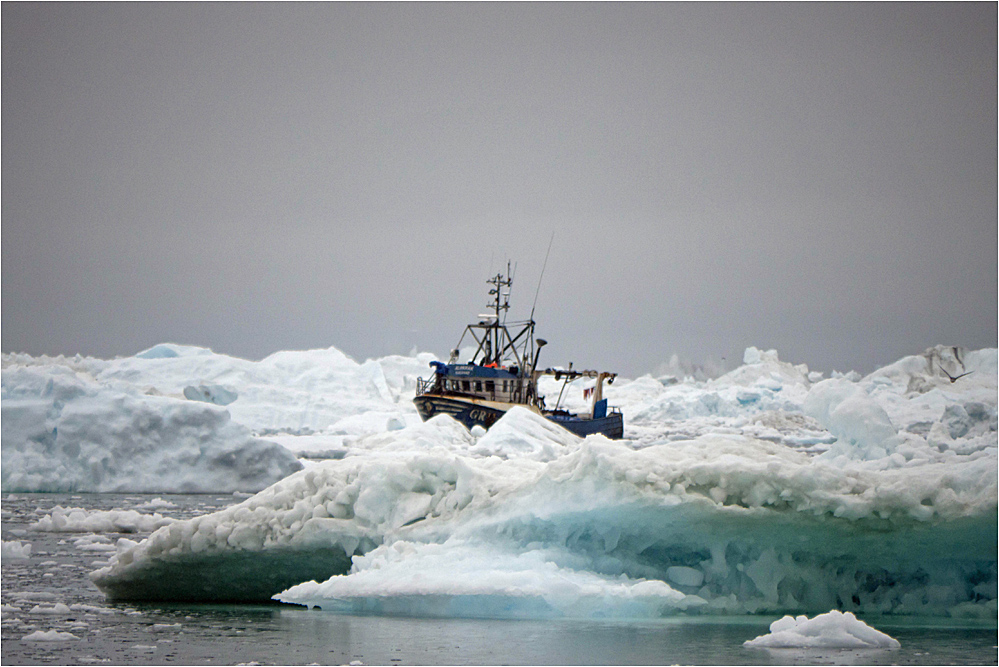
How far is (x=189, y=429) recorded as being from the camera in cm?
1492

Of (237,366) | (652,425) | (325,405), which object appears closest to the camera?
(325,405)

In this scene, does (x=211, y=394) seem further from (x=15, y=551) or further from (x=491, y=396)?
(x=15, y=551)

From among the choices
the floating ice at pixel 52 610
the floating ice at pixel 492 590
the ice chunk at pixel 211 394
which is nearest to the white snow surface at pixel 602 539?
the floating ice at pixel 492 590

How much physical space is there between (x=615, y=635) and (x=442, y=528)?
4.10 ft

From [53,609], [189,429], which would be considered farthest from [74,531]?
[189,429]

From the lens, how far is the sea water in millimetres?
4137

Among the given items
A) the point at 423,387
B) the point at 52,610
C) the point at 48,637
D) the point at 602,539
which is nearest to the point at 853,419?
the point at 602,539

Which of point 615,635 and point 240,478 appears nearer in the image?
point 615,635

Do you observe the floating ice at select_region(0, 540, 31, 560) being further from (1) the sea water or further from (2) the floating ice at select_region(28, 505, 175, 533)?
(1) the sea water

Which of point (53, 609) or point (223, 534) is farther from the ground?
point (223, 534)

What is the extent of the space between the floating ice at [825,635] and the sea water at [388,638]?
0.06 metres

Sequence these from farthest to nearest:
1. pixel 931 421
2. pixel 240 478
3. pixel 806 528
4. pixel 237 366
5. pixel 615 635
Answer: pixel 237 366 < pixel 931 421 < pixel 240 478 < pixel 806 528 < pixel 615 635

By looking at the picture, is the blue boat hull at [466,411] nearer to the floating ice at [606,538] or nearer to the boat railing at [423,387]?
the boat railing at [423,387]

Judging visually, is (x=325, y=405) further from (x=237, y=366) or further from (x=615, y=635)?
(x=615, y=635)
